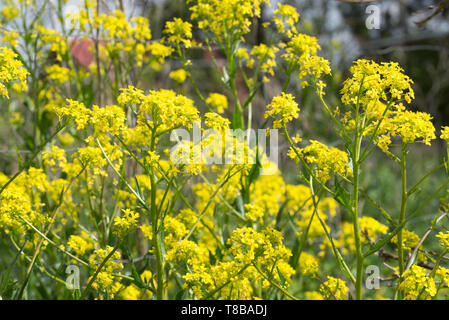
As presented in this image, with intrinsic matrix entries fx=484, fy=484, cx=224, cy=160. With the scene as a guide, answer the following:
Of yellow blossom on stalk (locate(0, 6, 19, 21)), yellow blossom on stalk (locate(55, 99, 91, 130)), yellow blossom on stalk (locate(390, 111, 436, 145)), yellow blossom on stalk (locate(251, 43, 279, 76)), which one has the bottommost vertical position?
yellow blossom on stalk (locate(390, 111, 436, 145))

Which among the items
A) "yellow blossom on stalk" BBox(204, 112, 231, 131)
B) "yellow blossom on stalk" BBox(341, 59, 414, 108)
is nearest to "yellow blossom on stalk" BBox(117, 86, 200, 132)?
"yellow blossom on stalk" BBox(204, 112, 231, 131)

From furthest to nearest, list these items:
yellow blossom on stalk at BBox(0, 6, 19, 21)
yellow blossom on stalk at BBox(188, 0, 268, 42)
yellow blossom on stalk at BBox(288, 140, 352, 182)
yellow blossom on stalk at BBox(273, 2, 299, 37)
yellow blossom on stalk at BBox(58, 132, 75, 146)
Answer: yellow blossom on stalk at BBox(58, 132, 75, 146) → yellow blossom on stalk at BBox(0, 6, 19, 21) → yellow blossom on stalk at BBox(273, 2, 299, 37) → yellow blossom on stalk at BBox(188, 0, 268, 42) → yellow blossom on stalk at BBox(288, 140, 352, 182)

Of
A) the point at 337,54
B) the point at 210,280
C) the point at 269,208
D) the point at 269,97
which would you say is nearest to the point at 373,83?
the point at 210,280


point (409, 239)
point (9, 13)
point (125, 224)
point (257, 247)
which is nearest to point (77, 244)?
point (125, 224)

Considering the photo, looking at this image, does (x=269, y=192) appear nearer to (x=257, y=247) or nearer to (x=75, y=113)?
(x=257, y=247)

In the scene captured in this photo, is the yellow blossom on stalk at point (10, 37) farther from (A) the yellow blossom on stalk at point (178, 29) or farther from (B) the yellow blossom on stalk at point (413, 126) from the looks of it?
(B) the yellow blossom on stalk at point (413, 126)

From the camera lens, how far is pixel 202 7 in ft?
6.12

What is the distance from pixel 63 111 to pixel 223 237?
2.56 feet

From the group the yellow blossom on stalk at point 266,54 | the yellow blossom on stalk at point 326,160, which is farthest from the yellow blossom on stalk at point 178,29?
the yellow blossom on stalk at point 326,160

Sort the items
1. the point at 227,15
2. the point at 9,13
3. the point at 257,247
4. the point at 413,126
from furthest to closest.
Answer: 1. the point at 9,13
2. the point at 227,15
3. the point at 257,247
4. the point at 413,126

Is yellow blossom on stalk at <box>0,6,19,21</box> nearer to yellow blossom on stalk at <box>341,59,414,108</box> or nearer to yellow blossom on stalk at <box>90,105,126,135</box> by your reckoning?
yellow blossom on stalk at <box>90,105,126,135</box>

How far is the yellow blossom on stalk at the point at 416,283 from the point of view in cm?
123

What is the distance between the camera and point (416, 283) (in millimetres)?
1262

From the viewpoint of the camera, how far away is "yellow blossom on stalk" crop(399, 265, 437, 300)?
1230 millimetres
